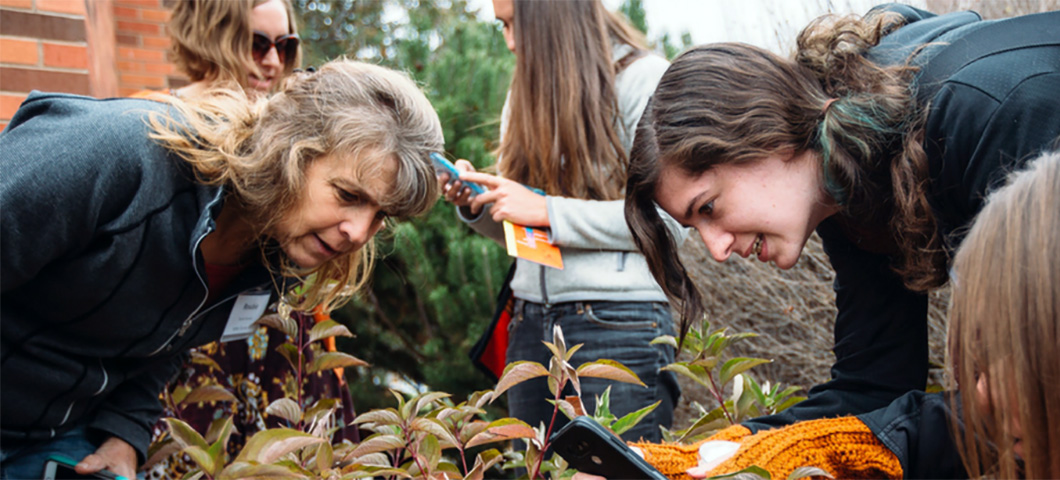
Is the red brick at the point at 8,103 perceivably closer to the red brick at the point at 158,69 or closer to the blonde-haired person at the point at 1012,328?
the blonde-haired person at the point at 1012,328

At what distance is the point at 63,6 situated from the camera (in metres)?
2.38

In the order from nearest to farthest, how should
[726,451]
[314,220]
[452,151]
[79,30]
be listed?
[726,451] → [314,220] → [79,30] → [452,151]

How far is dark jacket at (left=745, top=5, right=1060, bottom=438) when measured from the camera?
1104mm

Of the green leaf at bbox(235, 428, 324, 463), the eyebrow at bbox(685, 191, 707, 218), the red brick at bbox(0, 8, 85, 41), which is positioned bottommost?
the green leaf at bbox(235, 428, 324, 463)

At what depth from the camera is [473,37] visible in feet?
13.4

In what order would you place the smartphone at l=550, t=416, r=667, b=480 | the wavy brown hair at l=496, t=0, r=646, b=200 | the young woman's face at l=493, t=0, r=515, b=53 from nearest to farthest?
1. the smartphone at l=550, t=416, r=667, b=480
2. the wavy brown hair at l=496, t=0, r=646, b=200
3. the young woman's face at l=493, t=0, r=515, b=53

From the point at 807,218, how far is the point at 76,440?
1474 millimetres

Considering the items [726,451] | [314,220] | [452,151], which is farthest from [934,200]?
[452,151]

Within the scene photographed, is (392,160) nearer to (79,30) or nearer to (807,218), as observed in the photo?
(807,218)

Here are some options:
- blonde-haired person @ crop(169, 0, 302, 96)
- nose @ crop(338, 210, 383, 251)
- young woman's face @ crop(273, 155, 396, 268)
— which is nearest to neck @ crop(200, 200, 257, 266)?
young woman's face @ crop(273, 155, 396, 268)

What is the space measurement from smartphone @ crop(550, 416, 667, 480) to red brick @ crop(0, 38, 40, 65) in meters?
2.14

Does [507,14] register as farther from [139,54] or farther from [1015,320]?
[139,54]

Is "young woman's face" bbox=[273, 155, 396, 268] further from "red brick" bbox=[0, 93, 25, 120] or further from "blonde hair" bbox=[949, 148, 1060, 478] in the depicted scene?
"red brick" bbox=[0, 93, 25, 120]

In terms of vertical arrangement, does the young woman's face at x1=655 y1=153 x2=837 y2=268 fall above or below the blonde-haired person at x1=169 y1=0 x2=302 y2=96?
below
